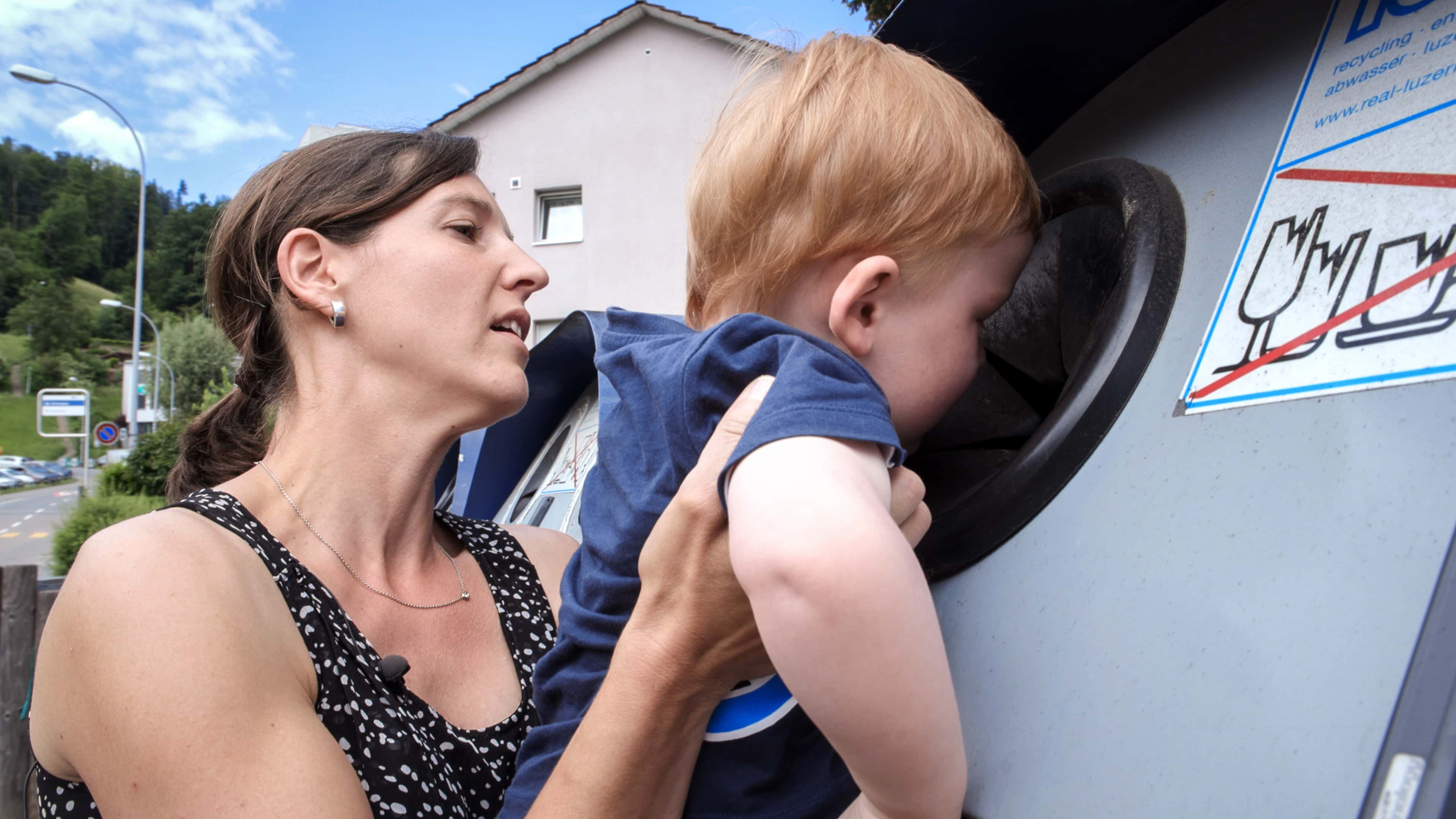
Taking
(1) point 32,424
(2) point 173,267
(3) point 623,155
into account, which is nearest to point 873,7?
(3) point 623,155

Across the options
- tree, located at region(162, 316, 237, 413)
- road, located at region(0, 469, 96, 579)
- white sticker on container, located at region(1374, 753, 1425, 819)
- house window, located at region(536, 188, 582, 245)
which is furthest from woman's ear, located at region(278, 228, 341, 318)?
tree, located at region(162, 316, 237, 413)

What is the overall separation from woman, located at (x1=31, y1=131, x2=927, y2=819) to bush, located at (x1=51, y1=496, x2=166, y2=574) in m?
10.6

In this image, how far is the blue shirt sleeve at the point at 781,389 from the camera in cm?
76

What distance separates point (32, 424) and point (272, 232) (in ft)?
248

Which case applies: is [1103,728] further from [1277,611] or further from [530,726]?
[530,726]

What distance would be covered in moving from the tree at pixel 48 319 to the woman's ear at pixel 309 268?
78345 mm

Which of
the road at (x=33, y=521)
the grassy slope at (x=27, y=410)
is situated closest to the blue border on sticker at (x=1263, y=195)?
the road at (x=33, y=521)

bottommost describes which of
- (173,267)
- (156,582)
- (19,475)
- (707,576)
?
(19,475)

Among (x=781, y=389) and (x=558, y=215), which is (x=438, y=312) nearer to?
(x=781, y=389)

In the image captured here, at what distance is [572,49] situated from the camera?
16.3 metres

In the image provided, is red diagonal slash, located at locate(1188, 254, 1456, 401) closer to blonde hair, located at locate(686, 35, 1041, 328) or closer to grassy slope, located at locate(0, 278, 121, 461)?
blonde hair, located at locate(686, 35, 1041, 328)

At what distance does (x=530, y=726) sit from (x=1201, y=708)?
1.19 metres

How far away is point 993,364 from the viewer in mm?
1669

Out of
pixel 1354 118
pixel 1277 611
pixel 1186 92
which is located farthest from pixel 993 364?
pixel 1277 611
